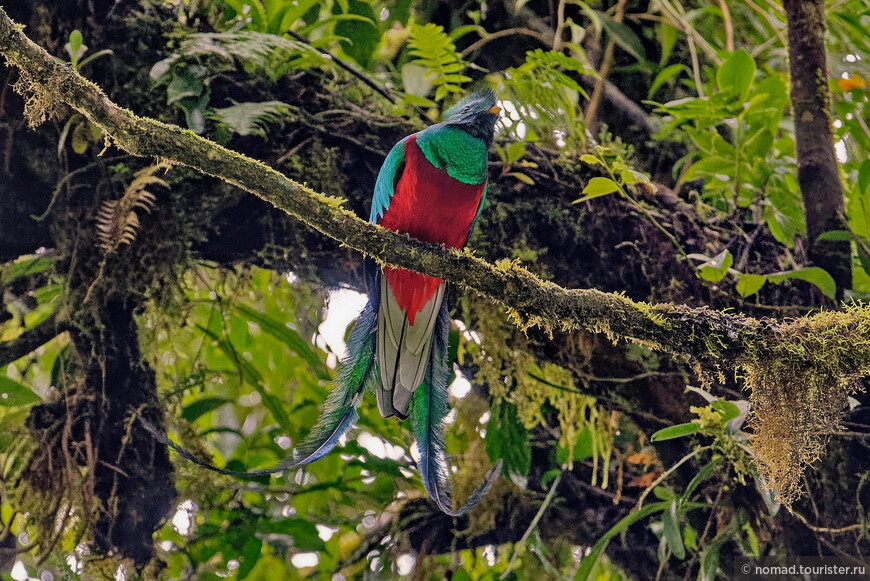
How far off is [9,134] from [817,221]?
8.00ft

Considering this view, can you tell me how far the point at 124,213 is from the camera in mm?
2160

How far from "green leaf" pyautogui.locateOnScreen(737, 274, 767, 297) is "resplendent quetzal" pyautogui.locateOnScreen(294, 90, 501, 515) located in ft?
2.67

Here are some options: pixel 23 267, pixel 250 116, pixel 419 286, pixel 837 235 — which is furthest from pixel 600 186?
pixel 23 267

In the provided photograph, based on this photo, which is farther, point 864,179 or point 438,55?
point 438,55

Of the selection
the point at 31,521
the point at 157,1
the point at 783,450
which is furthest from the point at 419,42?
the point at 31,521

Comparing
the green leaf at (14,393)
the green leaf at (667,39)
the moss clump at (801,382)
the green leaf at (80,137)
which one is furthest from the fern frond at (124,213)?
the green leaf at (667,39)

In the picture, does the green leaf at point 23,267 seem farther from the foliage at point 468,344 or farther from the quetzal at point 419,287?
the quetzal at point 419,287

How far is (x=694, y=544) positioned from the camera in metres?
2.61

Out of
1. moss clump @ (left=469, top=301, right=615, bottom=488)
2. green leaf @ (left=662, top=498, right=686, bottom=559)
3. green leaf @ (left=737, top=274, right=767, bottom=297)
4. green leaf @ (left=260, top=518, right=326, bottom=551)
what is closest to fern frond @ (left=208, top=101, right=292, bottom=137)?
moss clump @ (left=469, top=301, right=615, bottom=488)

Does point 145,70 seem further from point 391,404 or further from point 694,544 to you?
Answer: point 694,544

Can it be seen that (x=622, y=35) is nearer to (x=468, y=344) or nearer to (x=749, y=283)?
(x=749, y=283)

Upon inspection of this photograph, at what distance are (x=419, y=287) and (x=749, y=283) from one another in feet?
3.19

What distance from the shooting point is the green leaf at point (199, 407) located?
2.66 m

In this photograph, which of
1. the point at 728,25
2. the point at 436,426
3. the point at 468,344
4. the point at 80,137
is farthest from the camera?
the point at 728,25
